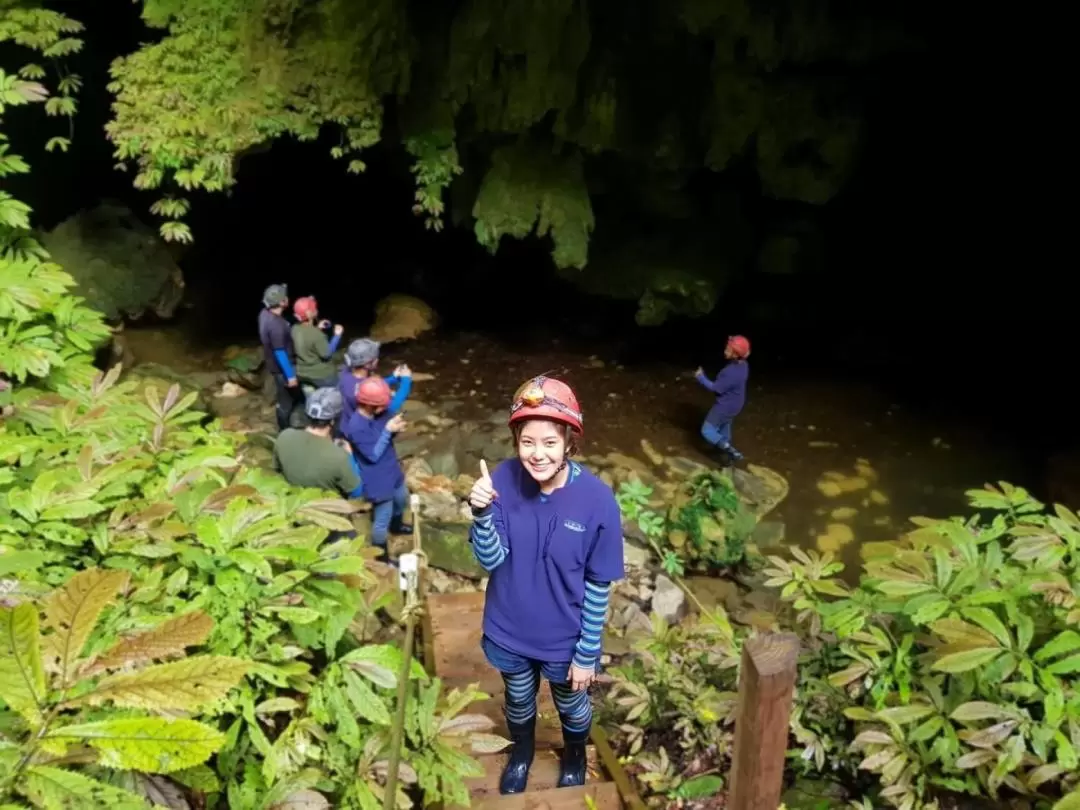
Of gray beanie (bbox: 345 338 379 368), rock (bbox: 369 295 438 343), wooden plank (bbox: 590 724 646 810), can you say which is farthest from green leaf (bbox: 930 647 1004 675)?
rock (bbox: 369 295 438 343)

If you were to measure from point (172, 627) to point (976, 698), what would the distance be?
2.72 metres

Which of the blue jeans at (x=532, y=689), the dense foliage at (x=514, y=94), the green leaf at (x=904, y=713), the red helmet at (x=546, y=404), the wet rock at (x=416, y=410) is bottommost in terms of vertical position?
the wet rock at (x=416, y=410)

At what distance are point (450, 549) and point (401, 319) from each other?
5385mm

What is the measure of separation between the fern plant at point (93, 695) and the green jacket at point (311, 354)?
5844 millimetres

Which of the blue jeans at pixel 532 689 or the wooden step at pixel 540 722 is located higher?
the blue jeans at pixel 532 689

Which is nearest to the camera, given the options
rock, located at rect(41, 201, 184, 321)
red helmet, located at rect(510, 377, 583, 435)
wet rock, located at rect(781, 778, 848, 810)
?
red helmet, located at rect(510, 377, 583, 435)

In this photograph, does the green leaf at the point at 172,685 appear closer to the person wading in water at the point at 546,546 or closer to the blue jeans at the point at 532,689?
the person wading in water at the point at 546,546

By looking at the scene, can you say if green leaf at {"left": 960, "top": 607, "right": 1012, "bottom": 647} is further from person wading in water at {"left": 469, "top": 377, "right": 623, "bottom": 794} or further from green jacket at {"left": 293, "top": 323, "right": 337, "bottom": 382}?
green jacket at {"left": 293, "top": 323, "right": 337, "bottom": 382}

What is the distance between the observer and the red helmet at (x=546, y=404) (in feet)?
8.73

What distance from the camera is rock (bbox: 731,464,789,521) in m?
8.02

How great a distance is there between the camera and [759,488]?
826 centimetres

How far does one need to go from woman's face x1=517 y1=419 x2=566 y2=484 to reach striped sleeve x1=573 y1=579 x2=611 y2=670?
53cm

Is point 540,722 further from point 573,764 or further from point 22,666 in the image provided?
point 22,666

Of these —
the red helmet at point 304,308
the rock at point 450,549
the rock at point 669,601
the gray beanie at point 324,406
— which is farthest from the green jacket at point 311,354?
the rock at point 669,601
